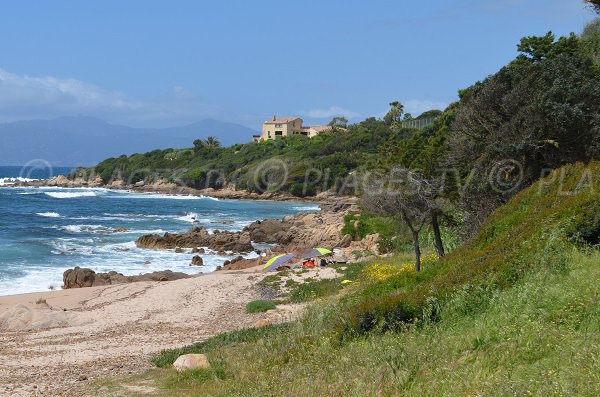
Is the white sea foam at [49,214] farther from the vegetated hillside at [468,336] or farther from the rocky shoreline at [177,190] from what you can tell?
the vegetated hillside at [468,336]

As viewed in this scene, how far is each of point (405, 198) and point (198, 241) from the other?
23438mm

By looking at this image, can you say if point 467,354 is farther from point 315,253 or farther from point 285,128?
point 285,128

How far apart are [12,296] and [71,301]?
2.66 m

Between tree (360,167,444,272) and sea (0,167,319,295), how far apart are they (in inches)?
540

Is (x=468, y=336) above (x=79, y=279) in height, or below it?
above

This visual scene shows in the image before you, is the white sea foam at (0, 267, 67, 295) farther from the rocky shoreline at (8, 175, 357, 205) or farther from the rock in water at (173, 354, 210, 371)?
the rocky shoreline at (8, 175, 357, 205)

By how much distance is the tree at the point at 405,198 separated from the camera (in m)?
18.5

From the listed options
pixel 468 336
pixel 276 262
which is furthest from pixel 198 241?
pixel 468 336

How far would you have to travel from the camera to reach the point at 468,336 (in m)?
8.15

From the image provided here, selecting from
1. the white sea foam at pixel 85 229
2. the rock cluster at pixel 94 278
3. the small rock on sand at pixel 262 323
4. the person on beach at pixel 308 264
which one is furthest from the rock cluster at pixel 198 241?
the small rock on sand at pixel 262 323

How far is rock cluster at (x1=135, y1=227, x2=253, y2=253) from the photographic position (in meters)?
38.1

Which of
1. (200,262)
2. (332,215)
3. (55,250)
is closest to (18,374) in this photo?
(200,262)

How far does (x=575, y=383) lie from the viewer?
592cm

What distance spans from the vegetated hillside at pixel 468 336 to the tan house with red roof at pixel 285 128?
11586 cm
